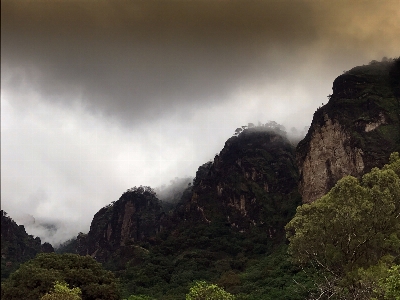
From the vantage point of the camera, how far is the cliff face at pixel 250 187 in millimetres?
116825

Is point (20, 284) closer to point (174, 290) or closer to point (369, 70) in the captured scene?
point (174, 290)

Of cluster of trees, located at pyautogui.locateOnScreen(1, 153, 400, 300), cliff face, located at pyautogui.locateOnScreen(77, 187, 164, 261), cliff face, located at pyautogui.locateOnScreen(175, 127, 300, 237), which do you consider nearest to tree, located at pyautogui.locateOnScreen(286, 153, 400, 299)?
cluster of trees, located at pyautogui.locateOnScreen(1, 153, 400, 300)

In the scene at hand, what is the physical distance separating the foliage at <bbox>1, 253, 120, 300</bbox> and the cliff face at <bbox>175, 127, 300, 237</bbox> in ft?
259

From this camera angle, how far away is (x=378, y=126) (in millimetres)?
84625

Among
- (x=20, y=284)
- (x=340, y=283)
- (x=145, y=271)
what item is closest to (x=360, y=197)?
(x=340, y=283)

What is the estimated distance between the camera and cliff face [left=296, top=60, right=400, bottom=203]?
81.1 m

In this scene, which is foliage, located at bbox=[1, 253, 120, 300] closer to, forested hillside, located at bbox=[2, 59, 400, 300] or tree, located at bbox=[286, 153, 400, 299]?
forested hillside, located at bbox=[2, 59, 400, 300]

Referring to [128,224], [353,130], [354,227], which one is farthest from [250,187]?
[354,227]

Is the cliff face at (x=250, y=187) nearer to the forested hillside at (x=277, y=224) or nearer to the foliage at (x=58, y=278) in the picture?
the forested hillside at (x=277, y=224)

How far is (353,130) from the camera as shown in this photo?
8569 cm

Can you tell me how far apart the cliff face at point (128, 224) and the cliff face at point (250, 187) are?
23.6 m

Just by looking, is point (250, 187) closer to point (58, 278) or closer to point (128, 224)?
point (128, 224)

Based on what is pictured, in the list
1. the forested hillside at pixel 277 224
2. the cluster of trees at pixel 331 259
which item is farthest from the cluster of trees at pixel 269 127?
the cluster of trees at pixel 331 259

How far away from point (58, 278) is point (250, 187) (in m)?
100
